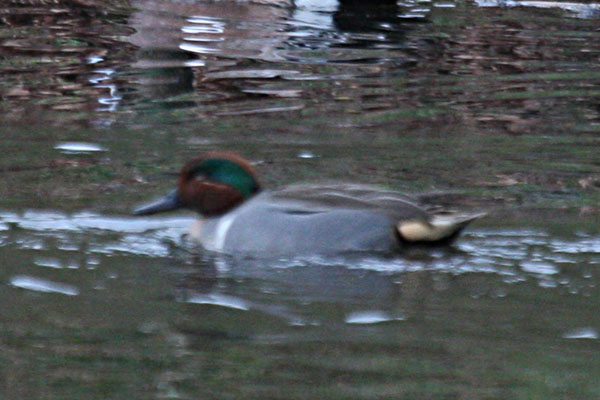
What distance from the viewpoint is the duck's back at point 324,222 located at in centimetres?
660

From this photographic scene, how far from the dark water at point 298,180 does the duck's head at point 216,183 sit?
0.95 feet

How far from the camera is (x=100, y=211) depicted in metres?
7.52

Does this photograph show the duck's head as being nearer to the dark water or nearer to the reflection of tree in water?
the dark water

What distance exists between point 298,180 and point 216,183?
4.59 feet

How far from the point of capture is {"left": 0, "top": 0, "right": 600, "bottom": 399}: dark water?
5.21 meters

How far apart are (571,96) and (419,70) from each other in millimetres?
1869

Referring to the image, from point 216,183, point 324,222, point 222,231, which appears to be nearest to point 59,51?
point 216,183

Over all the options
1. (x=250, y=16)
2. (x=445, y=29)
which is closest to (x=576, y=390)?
(x=445, y=29)

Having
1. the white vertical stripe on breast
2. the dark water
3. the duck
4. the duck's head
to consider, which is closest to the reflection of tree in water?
the dark water

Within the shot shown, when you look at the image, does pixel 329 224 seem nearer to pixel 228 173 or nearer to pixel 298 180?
pixel 228 173

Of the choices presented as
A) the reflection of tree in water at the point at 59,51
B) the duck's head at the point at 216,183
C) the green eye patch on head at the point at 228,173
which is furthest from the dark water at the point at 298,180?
the green eye patch on head at the point at 228,173

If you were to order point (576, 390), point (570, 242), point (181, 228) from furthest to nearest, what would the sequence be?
point (181, 228)
point (570, 242)
point (576, 390)

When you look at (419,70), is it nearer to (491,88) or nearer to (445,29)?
(491,88)

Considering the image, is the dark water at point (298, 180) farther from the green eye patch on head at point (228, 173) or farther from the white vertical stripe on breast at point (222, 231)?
the green eye patch on head at point (228, 173)
